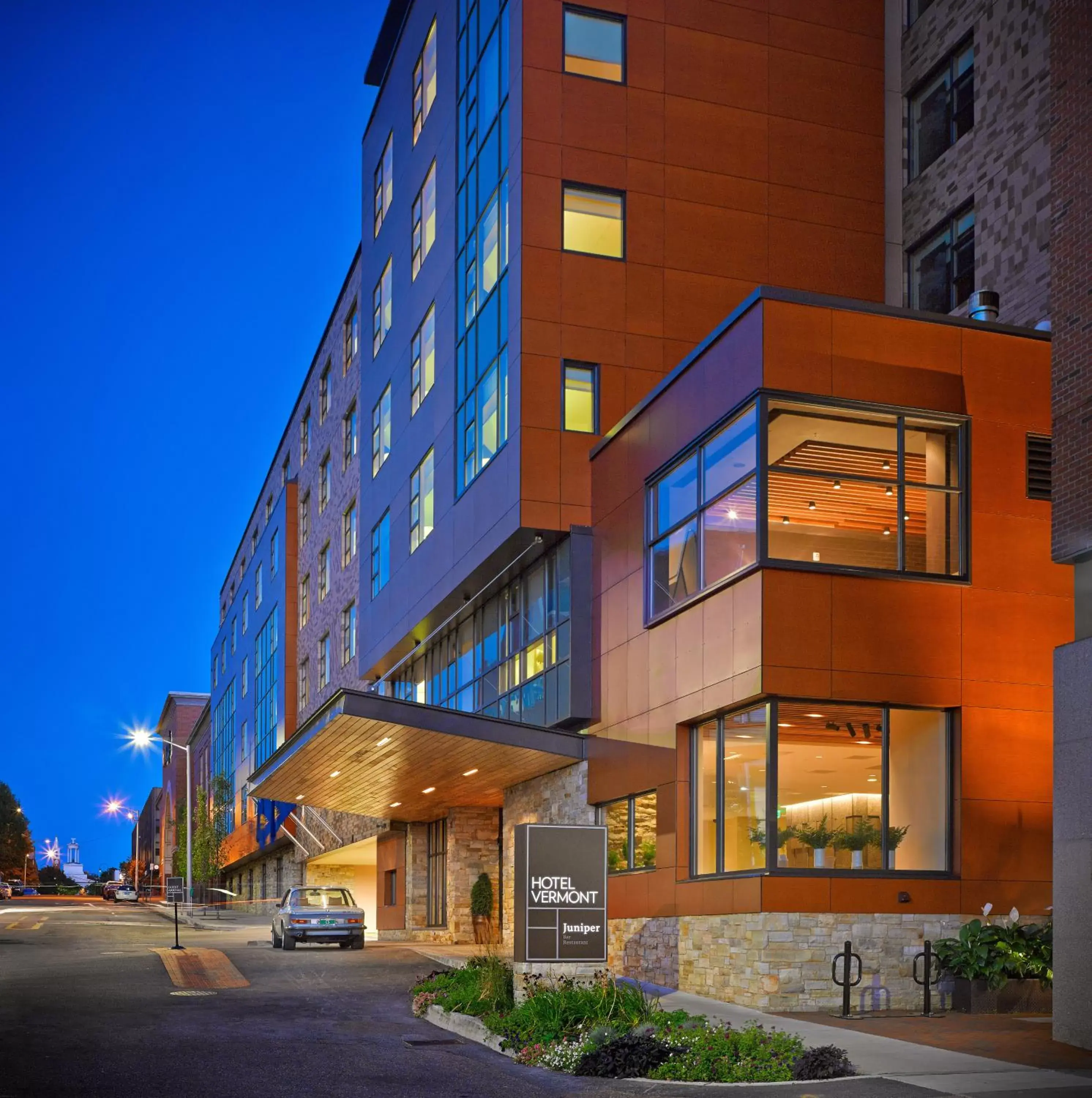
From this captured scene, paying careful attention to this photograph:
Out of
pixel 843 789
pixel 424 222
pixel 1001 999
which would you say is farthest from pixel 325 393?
pixel 1001 999

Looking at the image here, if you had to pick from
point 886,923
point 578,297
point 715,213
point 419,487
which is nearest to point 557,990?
point 886,923

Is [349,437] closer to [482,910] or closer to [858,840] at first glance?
[482,910]

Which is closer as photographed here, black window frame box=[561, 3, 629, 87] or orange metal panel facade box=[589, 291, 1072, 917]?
orange metal panel facade box=[589, 291, 1072, 917]

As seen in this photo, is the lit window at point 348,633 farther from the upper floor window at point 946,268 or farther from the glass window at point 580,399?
the upper floor window at point 946,268

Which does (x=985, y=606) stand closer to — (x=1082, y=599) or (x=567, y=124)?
(x=1082, y=599)

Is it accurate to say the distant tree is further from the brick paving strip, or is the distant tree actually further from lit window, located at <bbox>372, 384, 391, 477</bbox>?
the brick paving strip

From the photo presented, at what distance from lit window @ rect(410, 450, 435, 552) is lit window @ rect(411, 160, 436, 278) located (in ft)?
18.8

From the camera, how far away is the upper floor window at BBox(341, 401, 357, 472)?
52.2m

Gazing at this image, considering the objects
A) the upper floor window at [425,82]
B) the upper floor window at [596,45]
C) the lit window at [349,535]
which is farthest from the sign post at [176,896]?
the upper floor window at [425,82]

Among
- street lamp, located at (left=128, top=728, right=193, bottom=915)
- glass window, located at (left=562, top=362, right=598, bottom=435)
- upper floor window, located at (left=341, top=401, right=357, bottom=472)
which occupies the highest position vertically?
upper floor window, located at (left=341, top=401, right=357, bottom=472)

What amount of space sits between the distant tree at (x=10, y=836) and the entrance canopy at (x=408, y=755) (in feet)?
438

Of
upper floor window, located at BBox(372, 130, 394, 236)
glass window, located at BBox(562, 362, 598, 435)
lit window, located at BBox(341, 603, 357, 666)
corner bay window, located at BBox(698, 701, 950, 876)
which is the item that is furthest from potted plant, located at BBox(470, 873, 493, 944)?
upper floor window, located at BBox(372, 130, 394, 236)

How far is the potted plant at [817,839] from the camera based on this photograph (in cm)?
1984

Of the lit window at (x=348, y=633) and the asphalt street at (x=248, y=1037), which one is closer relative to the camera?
the asphalt street at (x=248, y=1037)
